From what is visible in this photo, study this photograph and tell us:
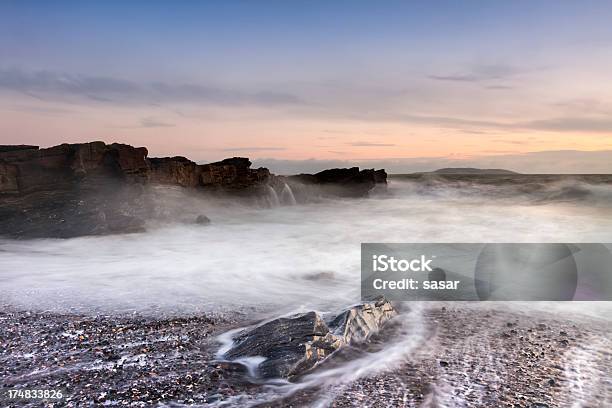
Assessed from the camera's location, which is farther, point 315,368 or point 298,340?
point 298,340

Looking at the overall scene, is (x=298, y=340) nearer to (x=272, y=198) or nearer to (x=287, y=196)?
(x=272, y=198)

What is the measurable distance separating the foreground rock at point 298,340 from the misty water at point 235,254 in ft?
7.06

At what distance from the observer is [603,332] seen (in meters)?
7.86

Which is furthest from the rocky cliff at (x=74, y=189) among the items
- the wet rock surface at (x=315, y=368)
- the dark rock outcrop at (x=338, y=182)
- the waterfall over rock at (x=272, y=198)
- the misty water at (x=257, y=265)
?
the dark rock outcrop at (x=338, y=182)

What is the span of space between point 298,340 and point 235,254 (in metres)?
10.2

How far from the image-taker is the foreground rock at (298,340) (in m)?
6.00

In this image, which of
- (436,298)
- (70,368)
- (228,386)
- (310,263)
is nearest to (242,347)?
(228,386)

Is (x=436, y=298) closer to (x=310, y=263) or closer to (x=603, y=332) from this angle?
(x=603, y=332)

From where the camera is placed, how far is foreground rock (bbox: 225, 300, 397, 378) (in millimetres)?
6004

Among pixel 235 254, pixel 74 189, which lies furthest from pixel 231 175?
pixel 235 254

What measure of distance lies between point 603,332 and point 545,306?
1.59 meters

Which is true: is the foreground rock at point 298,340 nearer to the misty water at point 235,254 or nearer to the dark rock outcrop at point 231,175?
the misty water at point 235,254

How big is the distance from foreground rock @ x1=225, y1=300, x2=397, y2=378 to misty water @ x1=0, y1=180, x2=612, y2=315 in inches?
84.8

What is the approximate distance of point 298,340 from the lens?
642 cm
